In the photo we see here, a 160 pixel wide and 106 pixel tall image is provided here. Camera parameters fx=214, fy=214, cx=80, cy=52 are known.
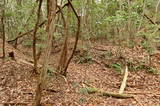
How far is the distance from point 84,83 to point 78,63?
9.77 feet

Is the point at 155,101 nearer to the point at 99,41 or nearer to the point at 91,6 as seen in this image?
the point at 91,6

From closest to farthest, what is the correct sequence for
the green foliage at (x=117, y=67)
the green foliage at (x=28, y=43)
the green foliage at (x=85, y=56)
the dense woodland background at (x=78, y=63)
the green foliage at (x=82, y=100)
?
the dense woodland background at (x=78, y=63), the green foliage at (x=82, y=100), the green foliage at (x=117, y=67), the green foliage at (x=85, y=56), the green foliage at (x=28, y=43)

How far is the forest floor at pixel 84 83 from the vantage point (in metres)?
6.01

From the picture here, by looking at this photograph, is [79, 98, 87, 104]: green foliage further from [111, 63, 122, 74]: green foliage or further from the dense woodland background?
[111, 63, 122, 74]: green foliage

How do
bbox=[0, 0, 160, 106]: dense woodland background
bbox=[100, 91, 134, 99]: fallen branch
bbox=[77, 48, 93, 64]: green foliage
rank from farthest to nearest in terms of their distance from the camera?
1. bbox=[77, 48, 93, 64]: green foliage
2. bbox=[100, 91, 134, 99]: fallen branch
3. bbox=[0, 0, 160, 106]: dense woodland background

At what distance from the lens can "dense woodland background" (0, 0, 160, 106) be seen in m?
5.93

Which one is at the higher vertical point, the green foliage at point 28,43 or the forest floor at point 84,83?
the green foliage at point 28,43

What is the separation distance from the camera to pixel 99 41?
558 inches

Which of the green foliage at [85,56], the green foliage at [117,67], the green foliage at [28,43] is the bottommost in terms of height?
the green foliage at [117,67]

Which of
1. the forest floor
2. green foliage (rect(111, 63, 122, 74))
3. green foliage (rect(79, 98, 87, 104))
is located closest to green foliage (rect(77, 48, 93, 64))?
the forest floor

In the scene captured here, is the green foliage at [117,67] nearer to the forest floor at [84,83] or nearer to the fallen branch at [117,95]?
the forest floor at [84,83]

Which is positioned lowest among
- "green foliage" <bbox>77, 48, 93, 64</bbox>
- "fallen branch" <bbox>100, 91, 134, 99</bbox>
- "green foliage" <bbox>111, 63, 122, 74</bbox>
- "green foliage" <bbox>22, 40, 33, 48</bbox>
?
"fallen branch" <bbox>100, 91, 134, 99</bbox>

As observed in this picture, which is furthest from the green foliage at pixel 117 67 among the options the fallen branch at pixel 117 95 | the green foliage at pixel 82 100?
the green foliage at pixel 82 100

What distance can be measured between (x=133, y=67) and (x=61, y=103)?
203 inches
